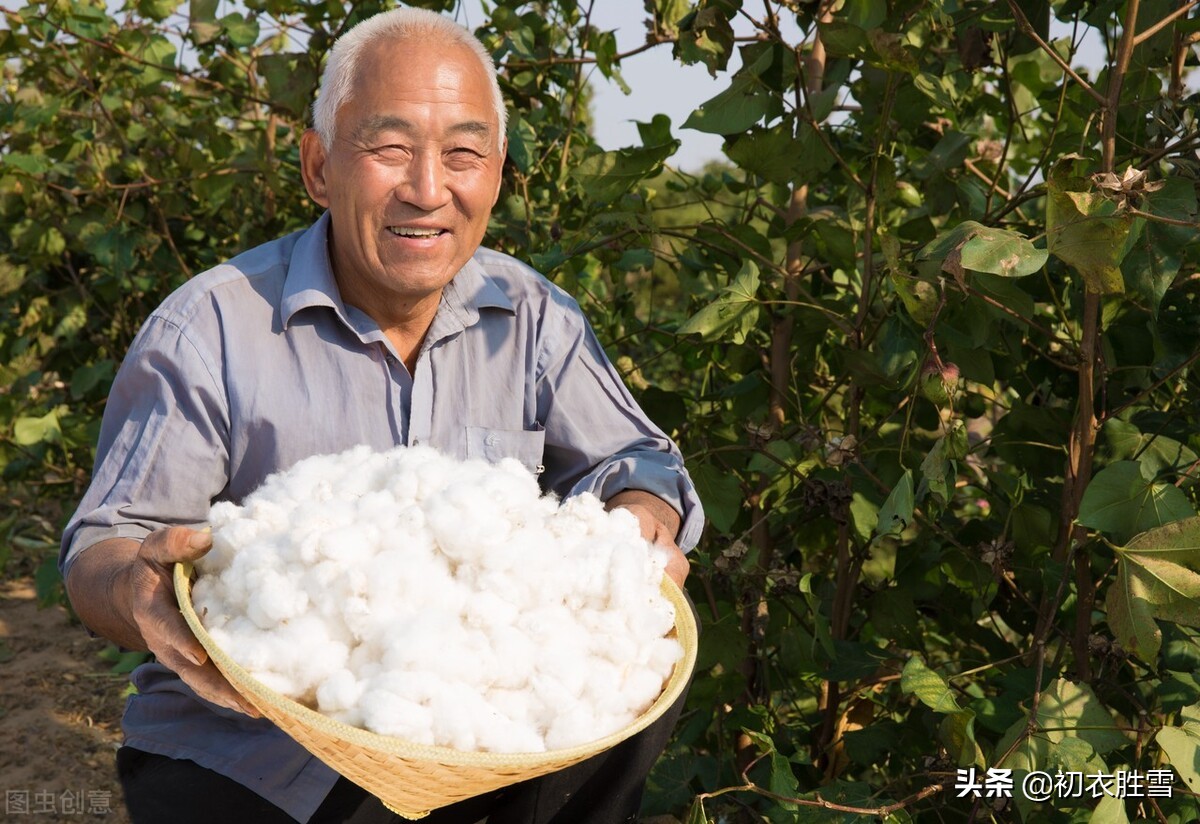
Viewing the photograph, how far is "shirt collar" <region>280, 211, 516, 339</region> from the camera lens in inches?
71.3

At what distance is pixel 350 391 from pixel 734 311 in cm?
63

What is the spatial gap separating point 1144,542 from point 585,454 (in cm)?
82

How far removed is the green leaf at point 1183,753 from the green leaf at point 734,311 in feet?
2.73

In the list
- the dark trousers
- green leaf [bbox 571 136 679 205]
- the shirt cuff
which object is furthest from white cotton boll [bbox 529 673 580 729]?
green leaf [bbox 571 136 679 205]

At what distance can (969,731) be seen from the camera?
170cm

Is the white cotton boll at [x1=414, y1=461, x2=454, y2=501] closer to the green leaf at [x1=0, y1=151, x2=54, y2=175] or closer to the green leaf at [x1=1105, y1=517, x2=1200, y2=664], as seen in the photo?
the green leaf at [x1=1105, y1=517, x2=1200, y2=664]

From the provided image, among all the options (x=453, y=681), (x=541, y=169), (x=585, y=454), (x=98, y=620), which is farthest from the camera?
(x=541, y=169)

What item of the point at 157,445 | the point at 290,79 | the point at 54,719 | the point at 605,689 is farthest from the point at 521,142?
the point at 54,719

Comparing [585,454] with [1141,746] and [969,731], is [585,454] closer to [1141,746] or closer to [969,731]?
[969,731]

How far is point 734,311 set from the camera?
2.02 meters

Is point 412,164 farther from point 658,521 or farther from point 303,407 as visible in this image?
point 658,521

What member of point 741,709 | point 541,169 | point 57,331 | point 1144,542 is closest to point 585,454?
point 741,709

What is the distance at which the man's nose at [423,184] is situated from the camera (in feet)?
5.76

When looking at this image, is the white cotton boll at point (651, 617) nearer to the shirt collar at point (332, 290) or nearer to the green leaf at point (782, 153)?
the shirt collar at point (332, 290)
